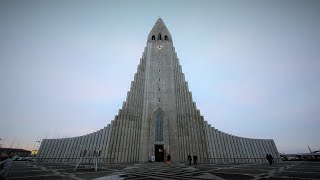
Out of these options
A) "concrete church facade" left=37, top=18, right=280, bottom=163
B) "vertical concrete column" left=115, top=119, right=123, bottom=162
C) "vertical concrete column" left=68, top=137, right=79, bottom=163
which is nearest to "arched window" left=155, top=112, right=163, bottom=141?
"concrete church facade" left=37, top=18, right=280, bottom=163

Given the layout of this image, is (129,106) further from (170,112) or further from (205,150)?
(205,150)

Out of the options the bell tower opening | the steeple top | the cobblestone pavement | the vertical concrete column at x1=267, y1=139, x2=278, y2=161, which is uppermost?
the steeple top

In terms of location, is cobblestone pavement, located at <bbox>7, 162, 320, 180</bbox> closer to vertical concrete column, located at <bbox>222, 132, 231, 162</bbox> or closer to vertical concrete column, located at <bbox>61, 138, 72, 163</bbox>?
vertical concrete column, located at <bbox>222, 132, 231, 162</bbox>

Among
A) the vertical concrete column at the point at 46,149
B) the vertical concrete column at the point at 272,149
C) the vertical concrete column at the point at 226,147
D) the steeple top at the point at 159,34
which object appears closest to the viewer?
the vertical concrete column at the point at 226,147

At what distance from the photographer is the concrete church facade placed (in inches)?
1253

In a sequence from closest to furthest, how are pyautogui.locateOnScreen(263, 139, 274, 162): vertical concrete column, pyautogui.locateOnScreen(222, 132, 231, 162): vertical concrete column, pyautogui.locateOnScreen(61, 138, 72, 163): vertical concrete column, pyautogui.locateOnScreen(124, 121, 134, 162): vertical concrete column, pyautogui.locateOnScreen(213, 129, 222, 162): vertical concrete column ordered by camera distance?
pyautogui.locateOnScreen(124, 121, 134, 162): vertical concrete column, pyautogui.locateOnScreen(213, 129, 222, 162): vertical concrete column, pyautogui.locateOnScreen(222, 132, 231, 162): vertical concrete column, pyautogui.locateOnScreen(263, 139, 274, 162): vertical concrete column, pyautogui.locateOnScreen(61, 138, 72, 163): vertical concrete column

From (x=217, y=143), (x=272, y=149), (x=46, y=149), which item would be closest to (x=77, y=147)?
(x=46, y=149)

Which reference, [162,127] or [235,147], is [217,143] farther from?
[162,127]

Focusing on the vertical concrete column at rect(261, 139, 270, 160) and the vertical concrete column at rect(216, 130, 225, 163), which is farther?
the vertical concrete column at rect(261, 139, 270, 160)

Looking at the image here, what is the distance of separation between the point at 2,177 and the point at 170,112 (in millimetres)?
29122

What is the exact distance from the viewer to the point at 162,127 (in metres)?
34.3

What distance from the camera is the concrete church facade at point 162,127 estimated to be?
31828 mm

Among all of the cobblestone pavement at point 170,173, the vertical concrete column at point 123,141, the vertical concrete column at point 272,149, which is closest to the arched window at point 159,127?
the vertical concrete column at point 123,141

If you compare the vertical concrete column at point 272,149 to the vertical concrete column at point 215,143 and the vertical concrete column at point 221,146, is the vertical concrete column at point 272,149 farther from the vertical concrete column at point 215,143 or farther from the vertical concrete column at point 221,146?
the vertical concrete column at point 215,143
